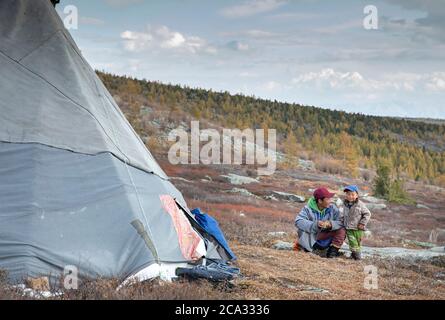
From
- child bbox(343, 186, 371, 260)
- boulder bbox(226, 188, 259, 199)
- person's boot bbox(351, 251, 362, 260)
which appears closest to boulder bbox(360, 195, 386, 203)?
boulder bbox(226, 188, 259, 199)

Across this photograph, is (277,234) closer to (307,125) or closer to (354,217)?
(354,217)

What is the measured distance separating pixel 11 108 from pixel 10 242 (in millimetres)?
2168

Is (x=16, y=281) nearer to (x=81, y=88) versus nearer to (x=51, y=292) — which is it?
(x=51, y=292)

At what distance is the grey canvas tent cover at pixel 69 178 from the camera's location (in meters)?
8.06

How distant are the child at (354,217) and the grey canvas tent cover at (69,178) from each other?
3.11m

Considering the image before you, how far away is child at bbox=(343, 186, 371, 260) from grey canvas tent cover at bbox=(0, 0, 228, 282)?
122 inches

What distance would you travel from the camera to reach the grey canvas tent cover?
8062 millimetres

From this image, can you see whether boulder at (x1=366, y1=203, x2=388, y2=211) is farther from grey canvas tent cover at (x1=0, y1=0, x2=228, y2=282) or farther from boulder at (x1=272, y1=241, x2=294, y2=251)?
grey canvas tent cover at (x1=0, y1=0, x2=228, y2=282)

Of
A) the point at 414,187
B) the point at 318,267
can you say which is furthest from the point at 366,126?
the point at 318,267

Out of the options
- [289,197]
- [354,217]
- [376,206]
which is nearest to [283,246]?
[354,217]

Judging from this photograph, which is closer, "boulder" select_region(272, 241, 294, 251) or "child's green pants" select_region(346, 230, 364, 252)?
"child's green pants" select_region(346, 230, 364, 252)

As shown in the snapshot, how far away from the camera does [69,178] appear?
28.6ft

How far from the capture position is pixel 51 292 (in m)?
7.51

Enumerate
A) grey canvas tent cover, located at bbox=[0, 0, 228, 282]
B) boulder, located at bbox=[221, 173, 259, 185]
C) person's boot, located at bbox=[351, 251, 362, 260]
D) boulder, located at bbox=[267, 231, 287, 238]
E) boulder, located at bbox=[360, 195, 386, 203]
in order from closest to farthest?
grey canvas tent cover, located at bbox=[0, 0, 228, 282] → person's boot, located at bbox=[351, 251, 362, 260] → boulder, located at bbox=[267, 231, 287, 238] → boulder, located at bbox=[360, 195, 386, 203] → boulder, located at bbox=[221, 173, 259, 185]
